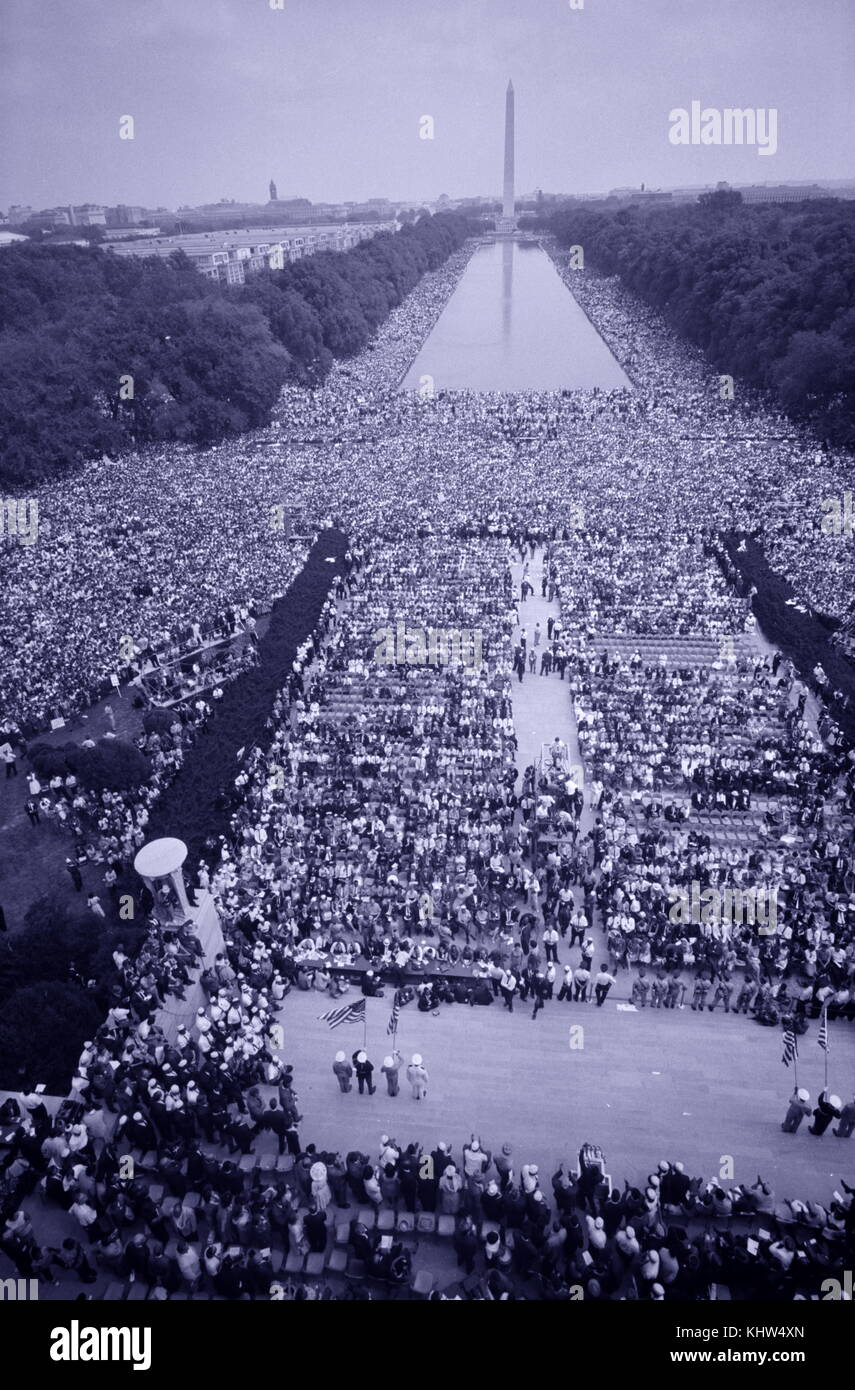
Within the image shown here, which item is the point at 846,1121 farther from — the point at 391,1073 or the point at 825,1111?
the point at 391,1073

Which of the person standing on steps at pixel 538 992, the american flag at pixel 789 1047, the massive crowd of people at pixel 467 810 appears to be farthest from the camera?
the person standing on steps at pixel 538 992

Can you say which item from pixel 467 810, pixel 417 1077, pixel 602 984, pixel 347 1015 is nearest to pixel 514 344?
pixel 467 810

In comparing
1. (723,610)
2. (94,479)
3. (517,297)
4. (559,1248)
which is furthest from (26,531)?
(517,297)

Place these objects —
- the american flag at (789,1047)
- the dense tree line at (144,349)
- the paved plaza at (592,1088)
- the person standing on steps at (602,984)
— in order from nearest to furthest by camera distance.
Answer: the paved plaza at (592,1088) < the american flag at (789,1047) < the person standing on steps at (602,984) < the dense tree line at (144,349)

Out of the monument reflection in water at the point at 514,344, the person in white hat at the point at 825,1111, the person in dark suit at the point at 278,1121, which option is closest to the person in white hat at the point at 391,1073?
the person in dark suit at the point at 278,1121

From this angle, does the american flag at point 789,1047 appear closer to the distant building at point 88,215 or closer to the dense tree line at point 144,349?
the dense tree line at point 144,349

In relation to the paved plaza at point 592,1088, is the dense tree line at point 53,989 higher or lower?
higher

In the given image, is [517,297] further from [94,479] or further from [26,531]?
[26,531]

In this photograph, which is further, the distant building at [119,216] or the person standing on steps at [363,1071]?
the distant building at [119,216]
